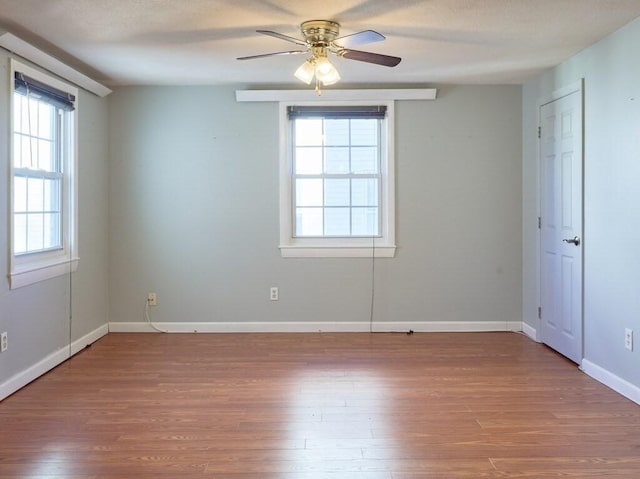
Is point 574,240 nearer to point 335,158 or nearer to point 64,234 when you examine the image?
point 335,158

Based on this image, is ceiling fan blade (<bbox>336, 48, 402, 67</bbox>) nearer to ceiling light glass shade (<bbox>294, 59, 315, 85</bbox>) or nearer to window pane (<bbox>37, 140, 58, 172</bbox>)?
ceiling light glass shade (<bbox>294, 59, 315, 85</bbox>)

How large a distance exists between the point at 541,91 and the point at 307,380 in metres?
3.11

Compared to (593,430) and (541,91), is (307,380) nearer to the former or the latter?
(593,430)

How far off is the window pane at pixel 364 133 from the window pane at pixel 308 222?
2.48 feet

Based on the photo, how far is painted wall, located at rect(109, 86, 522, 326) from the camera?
16.4ft

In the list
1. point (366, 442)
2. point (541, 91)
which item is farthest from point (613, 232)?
point (366, 442)

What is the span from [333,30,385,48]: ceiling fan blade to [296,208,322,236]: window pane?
2161 millimetres

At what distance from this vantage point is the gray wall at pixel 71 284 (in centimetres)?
336

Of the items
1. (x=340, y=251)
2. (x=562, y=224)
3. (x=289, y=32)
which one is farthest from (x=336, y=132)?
(x=562, y=224)

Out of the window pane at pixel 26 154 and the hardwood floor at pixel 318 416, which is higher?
the window pane at pixel 26 154

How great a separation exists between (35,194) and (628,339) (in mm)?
4108

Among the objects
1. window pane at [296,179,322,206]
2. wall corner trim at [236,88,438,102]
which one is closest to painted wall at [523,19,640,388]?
wall corner trim at [236,88,438,102]

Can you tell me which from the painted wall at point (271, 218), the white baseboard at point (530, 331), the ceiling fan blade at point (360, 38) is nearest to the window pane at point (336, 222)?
the painted wall at point (271, 218)

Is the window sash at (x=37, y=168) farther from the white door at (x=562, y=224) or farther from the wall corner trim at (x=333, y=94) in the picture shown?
the white door at (x=562, y=224)
